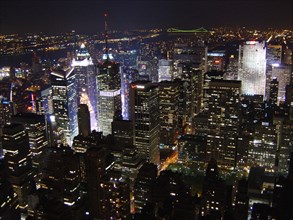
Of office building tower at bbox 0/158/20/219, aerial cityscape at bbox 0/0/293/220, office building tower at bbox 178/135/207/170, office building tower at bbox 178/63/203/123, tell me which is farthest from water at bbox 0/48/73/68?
office building tower at bbox 178/135/207/170

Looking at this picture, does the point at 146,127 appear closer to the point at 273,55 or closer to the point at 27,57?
the point at 27,57

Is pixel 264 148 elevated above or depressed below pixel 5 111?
below

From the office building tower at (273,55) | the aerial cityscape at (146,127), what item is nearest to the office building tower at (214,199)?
the aerial cityscape at (146,127)

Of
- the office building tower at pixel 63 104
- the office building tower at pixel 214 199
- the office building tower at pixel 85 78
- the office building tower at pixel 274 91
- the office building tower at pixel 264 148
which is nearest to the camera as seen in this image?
the office building tower at pixel 214 199

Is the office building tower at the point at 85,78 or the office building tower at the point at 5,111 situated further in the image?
the office building tower at the point at 85,78

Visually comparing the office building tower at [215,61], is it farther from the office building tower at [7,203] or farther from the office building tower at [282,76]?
the office building tower at [7,203]

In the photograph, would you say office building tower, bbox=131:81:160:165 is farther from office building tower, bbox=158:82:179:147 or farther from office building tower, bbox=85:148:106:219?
office building tower, bbox=85:148:106:219

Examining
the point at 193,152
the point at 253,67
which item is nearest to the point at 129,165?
the point at 193,152
